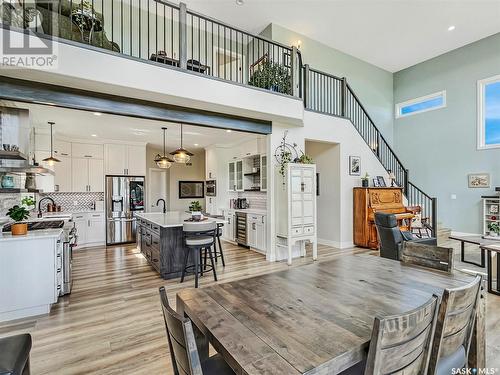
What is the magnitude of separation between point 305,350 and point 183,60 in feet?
12.5

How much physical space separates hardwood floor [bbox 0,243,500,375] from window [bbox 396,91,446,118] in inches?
267

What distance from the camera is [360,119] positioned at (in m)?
7.55

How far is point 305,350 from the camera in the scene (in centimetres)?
96

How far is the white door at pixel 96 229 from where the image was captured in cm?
609

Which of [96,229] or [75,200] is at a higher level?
[75,200]

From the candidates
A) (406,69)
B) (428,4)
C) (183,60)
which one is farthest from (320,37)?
(183,60)

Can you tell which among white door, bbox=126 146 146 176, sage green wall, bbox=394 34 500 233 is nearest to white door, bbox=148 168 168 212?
white door, bbox=126 146 146 176

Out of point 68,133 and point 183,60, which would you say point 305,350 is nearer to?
point 183,60

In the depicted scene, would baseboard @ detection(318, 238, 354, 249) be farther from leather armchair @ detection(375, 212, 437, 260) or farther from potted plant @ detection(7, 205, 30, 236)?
potted plant @ detection(7, 205, 30, 236)

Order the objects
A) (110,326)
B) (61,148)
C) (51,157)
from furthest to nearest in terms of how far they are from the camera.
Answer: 1. (61,148)
2. (51,157)
3. (110,326)

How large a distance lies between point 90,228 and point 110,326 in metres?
4.31

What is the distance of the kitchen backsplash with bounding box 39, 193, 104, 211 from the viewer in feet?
19.9

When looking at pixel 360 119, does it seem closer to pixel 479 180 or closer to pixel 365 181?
pixel 365 181

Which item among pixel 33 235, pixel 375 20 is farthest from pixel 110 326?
pixel 375 20
